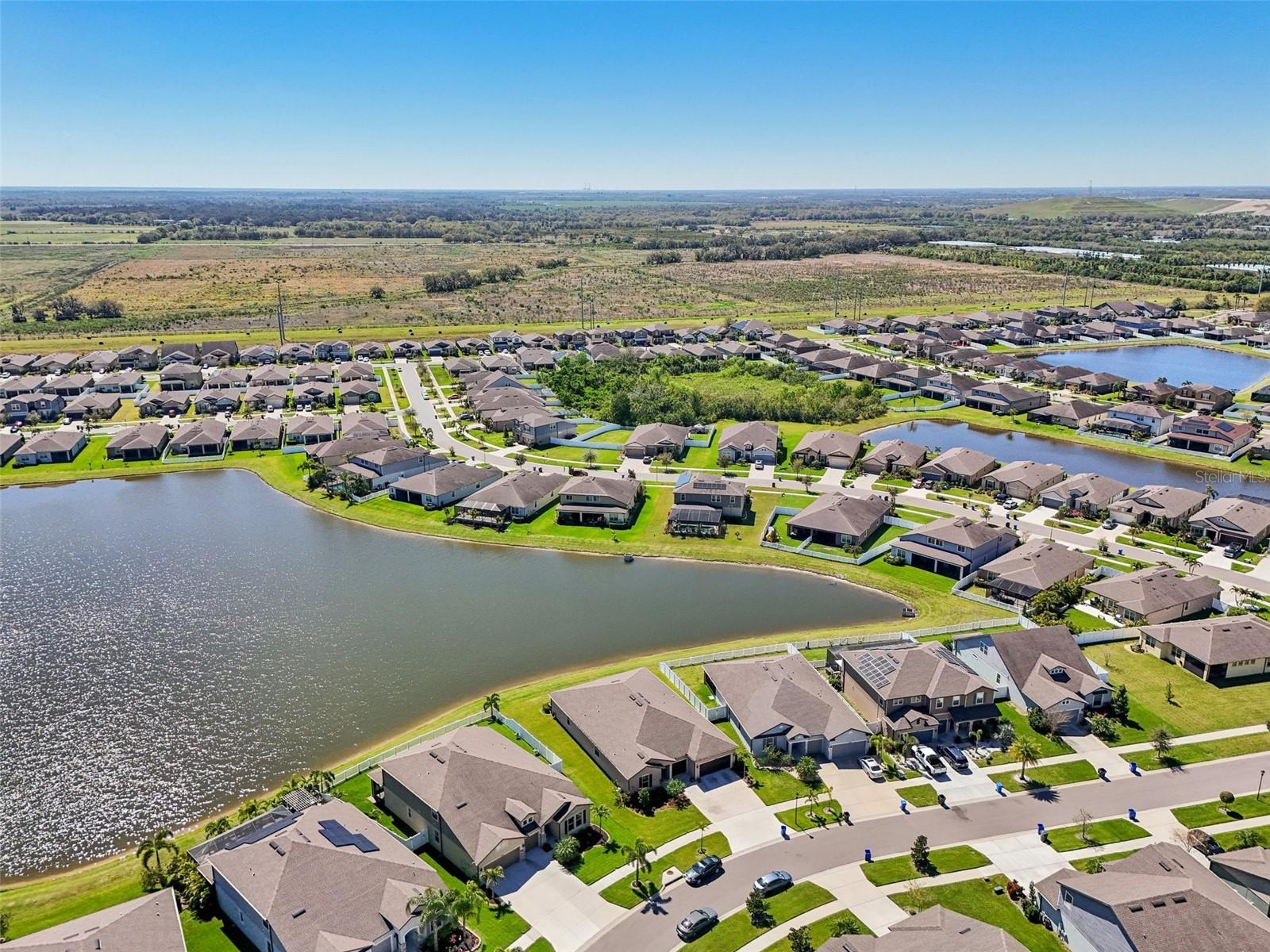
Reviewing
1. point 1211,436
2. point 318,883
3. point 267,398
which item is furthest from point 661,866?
point 267,398

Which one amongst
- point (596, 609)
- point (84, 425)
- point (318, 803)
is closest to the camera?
point (318, 803)

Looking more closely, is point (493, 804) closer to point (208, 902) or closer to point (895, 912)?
point (208, 902)

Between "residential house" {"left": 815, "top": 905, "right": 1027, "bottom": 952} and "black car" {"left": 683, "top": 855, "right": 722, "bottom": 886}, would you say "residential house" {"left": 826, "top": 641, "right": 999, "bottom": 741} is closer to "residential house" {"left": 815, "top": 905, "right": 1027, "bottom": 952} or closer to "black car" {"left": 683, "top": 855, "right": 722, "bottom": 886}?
"black car" {"left": 683, "top": 855, "right": 722, "bottom": 886}

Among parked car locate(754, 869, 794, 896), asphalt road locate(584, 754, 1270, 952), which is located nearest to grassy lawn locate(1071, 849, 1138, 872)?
asphalt road locate(584, 754, 1270, 952)

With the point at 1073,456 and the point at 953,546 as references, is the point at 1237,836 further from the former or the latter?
the point at 1073,456

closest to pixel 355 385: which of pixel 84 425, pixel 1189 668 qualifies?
pixel 84 425
